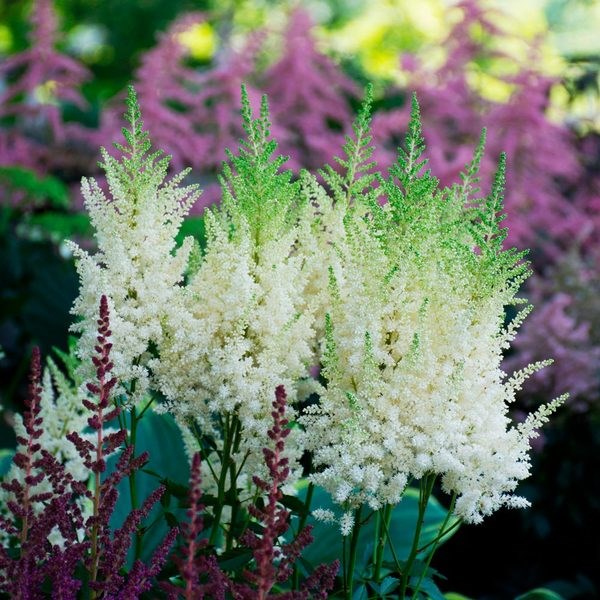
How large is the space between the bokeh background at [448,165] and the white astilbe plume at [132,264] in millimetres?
1723

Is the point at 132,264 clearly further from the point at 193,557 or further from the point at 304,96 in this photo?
the point at 304,96

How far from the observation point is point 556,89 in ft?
19.5

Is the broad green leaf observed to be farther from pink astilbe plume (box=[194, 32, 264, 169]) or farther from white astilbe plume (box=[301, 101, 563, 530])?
pink astilbe plume (box=[194, 32, 264, 169])

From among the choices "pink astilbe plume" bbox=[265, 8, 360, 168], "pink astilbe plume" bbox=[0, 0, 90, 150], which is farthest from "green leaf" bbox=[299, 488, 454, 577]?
"pink astilbe plume" bbox=[0, 0, 90, 150]

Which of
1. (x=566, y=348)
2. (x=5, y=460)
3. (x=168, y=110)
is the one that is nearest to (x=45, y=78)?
(x=168, y=110)

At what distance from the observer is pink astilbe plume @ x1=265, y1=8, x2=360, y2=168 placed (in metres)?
5.15

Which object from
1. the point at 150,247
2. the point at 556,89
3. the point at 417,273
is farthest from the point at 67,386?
the point at 556,89

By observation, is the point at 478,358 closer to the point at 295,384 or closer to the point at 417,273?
the point at 417,273

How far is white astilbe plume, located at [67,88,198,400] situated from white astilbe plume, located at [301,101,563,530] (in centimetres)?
26

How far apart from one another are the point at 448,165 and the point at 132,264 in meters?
3.04

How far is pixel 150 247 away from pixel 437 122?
401 cm

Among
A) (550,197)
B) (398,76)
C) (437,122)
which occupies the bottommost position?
(550,197)

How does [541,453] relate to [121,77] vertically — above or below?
below

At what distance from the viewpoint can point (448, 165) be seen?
14.1ft
